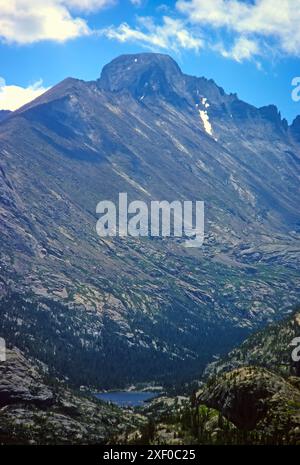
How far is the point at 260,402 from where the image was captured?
164 meters

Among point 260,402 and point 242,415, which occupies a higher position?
point 260,402

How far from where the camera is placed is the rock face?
155125mm

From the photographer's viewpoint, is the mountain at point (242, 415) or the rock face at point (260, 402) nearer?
the mountain at point (242, 415)

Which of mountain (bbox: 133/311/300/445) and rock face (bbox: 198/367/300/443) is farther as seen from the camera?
rock face (bbox: 198/367/300/443)

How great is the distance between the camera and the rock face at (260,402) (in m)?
155

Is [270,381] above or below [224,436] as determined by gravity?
above

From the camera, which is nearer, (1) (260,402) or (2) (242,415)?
(1) (260,402)

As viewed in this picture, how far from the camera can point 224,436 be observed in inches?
6235
